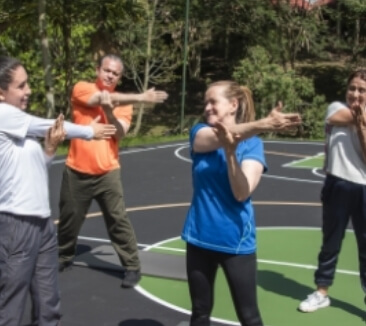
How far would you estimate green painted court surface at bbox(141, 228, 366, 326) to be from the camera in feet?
15.6

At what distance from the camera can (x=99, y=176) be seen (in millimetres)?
5270

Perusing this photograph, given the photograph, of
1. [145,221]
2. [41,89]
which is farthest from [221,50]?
[145,221]

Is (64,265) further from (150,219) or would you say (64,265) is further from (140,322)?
(150,219)

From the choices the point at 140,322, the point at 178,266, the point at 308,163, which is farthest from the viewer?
the point at 308,163

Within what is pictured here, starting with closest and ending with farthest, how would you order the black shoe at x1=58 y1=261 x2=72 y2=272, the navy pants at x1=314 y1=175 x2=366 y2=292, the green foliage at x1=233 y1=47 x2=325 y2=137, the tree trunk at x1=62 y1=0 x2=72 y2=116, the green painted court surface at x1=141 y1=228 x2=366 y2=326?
the navy pants at x1=314 y1=175 x2=366 y2=292 < the green painted court surface at x1=141 y1=228 x2=366 y2=326 < the black shoe at x1=58 y1=261 x2=72 y2=272 < the tree trunk at x1=62 y1=0 x2=72 y2=116 < the green foliage at x1=233 y1=47 x2=325 y2=137

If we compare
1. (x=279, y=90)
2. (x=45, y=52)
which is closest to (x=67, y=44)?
(x=45, y=52)

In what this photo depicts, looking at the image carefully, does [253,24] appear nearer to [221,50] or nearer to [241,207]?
[221,50]

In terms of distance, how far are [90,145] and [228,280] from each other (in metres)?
2.13

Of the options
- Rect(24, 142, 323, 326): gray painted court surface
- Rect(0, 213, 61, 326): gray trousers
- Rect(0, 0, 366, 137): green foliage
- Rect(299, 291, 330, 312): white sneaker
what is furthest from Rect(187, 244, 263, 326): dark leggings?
Rect(0, 0, 366, 137): green foliage

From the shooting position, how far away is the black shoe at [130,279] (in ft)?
17.6

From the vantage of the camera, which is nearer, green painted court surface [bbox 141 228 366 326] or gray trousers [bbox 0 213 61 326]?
gray trousers [bbox 0 213 61 326]

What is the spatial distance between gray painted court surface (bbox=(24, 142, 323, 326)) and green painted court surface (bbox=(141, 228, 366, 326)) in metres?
0.22

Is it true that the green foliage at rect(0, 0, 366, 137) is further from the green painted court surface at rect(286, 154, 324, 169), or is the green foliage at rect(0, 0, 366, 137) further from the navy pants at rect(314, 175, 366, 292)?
the navy pants at rect(314, 175, 366, 292)

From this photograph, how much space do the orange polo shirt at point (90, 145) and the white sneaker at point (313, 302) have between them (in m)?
1.72
